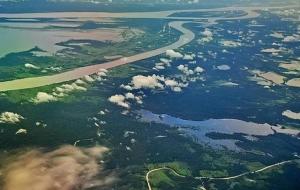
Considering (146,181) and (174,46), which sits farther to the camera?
(174,46)

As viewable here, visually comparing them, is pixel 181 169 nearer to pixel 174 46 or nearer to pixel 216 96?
pixel 216 96

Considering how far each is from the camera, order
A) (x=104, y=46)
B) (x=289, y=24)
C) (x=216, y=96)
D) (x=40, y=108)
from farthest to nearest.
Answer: (x=289, y=24), (x=104, y=46), (x=216, y=96), (x=40, y=108)

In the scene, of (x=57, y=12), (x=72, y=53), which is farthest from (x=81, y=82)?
(x=57, y=12)

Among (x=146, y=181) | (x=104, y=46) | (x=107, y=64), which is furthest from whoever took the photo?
(x=104, y=46)

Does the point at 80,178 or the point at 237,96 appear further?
the point at 237,96

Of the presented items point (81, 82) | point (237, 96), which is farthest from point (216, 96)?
point (81, 82)

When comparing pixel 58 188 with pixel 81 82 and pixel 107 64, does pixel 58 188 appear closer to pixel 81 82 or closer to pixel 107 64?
pixel 81 82

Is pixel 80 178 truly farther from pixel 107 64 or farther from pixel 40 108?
pixel 107 64

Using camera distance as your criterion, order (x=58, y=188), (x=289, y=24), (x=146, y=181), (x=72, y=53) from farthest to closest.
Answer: (x=289, y=24), (x=72, y=53), (x=146, y=181), (x=58, y=188)

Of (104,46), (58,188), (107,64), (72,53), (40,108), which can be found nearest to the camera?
(58,188)
